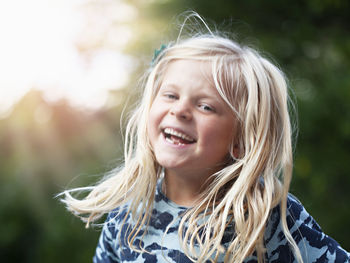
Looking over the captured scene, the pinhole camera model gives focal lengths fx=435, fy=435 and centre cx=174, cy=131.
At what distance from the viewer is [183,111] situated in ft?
5.41

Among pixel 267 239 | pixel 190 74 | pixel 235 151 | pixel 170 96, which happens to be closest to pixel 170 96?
pixel 170 96

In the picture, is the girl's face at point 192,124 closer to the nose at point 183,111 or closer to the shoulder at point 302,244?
the nose at point 183,111

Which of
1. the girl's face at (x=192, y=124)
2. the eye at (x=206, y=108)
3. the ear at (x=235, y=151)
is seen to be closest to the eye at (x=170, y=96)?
the girl's face at (x=192, y=124)

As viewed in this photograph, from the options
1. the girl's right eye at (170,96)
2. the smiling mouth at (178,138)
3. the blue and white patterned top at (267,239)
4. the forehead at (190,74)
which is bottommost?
the blue and white patterned top at (267,239)

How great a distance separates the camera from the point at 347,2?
13.4ft

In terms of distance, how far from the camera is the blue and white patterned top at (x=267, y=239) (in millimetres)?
1618

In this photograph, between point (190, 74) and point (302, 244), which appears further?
point (190, 74)

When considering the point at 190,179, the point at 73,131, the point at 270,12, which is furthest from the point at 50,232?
the point at 190,179

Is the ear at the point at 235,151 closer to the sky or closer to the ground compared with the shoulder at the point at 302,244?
closer to the sky

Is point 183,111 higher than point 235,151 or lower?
higher

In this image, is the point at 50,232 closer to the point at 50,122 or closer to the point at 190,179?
the point at 50,122

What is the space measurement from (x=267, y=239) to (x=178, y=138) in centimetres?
51

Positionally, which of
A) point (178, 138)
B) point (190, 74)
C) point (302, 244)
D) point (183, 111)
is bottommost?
point (302, 244)

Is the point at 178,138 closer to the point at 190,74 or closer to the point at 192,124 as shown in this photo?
the point at 192,124
